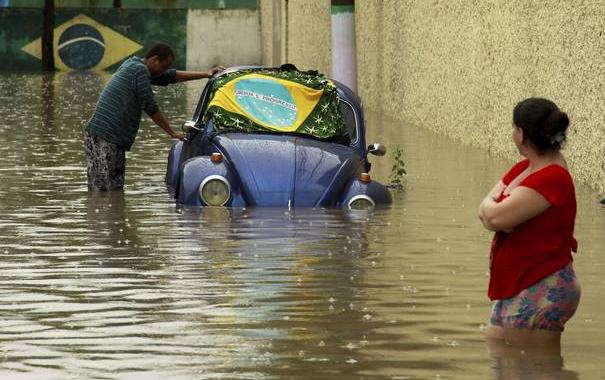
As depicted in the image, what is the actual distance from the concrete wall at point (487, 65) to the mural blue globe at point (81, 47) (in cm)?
2181

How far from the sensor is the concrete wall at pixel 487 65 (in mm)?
15477

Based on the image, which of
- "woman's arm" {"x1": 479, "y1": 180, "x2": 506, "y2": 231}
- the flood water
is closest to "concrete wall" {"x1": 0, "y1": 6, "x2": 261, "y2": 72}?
the flood water

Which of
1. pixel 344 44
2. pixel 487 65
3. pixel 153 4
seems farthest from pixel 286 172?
pixel 153 4

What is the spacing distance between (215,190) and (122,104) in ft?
6.52

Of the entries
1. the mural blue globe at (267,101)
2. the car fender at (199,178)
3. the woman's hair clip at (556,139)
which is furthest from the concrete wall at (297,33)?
the woman's hair clip at (556,139)

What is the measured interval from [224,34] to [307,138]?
139 ft

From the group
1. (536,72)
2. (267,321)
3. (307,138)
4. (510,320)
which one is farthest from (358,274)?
(536,72)

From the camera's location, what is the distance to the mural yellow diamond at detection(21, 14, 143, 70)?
5359 cm

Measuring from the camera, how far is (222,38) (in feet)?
184

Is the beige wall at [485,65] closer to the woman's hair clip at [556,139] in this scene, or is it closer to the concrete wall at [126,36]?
the woman's hair clip at [556,139]

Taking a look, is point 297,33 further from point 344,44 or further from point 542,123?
point 542,123

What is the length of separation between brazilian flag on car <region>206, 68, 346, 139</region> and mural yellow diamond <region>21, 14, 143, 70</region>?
3907 cm

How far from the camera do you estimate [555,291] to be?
692 cm

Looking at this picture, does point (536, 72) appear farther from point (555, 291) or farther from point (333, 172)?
point (555, 291)
